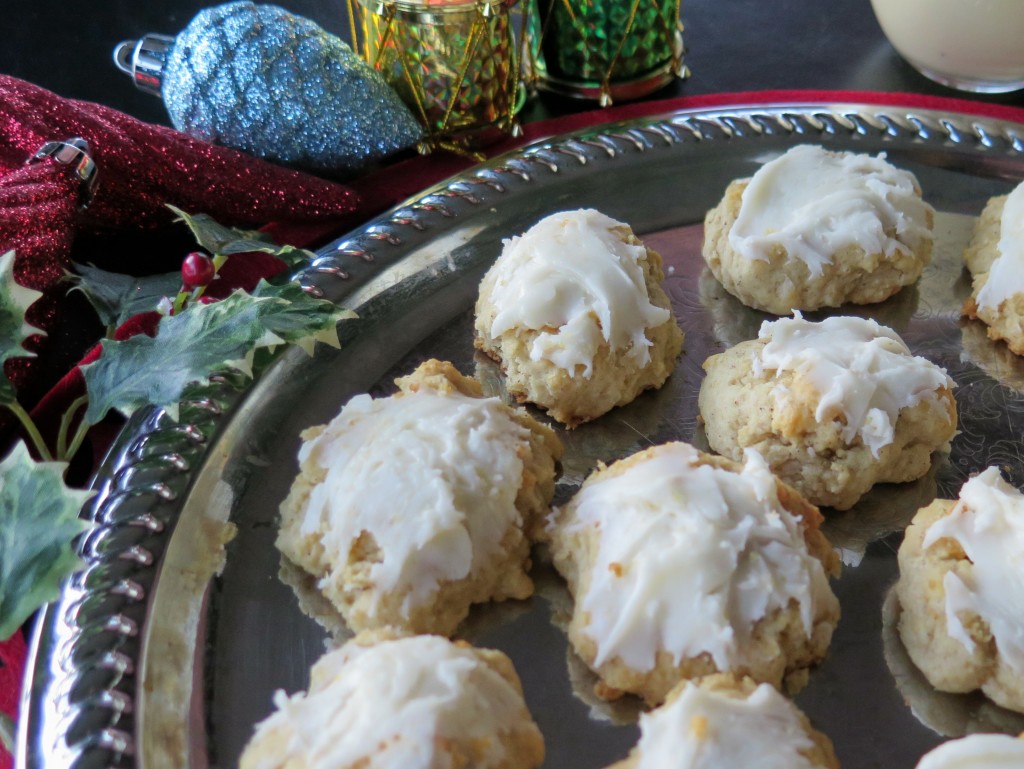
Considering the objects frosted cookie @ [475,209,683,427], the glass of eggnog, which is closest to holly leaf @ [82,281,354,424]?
frosted cookie @ [475,209,683,427]

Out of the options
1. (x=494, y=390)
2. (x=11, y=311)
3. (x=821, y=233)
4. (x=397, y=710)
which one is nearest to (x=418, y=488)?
(x=397, y=710)

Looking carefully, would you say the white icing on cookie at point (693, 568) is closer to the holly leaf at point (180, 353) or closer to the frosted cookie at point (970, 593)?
the frosted cookie at point (970, 593)

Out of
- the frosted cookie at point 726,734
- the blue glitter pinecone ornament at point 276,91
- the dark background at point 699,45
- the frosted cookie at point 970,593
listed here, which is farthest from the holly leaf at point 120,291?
the frosted cookie at point 970,593

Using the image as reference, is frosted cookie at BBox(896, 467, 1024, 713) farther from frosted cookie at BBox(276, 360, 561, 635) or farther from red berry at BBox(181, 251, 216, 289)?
red berry at BBox(181, 251, 216, 289)

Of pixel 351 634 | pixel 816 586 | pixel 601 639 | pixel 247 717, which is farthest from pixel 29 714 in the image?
pixel 816 586

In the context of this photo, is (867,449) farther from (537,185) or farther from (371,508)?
(537,185)

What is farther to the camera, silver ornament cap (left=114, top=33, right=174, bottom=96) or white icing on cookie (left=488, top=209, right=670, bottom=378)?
silver ornament cap (left=114, top=33, right=174, bottom=96)
